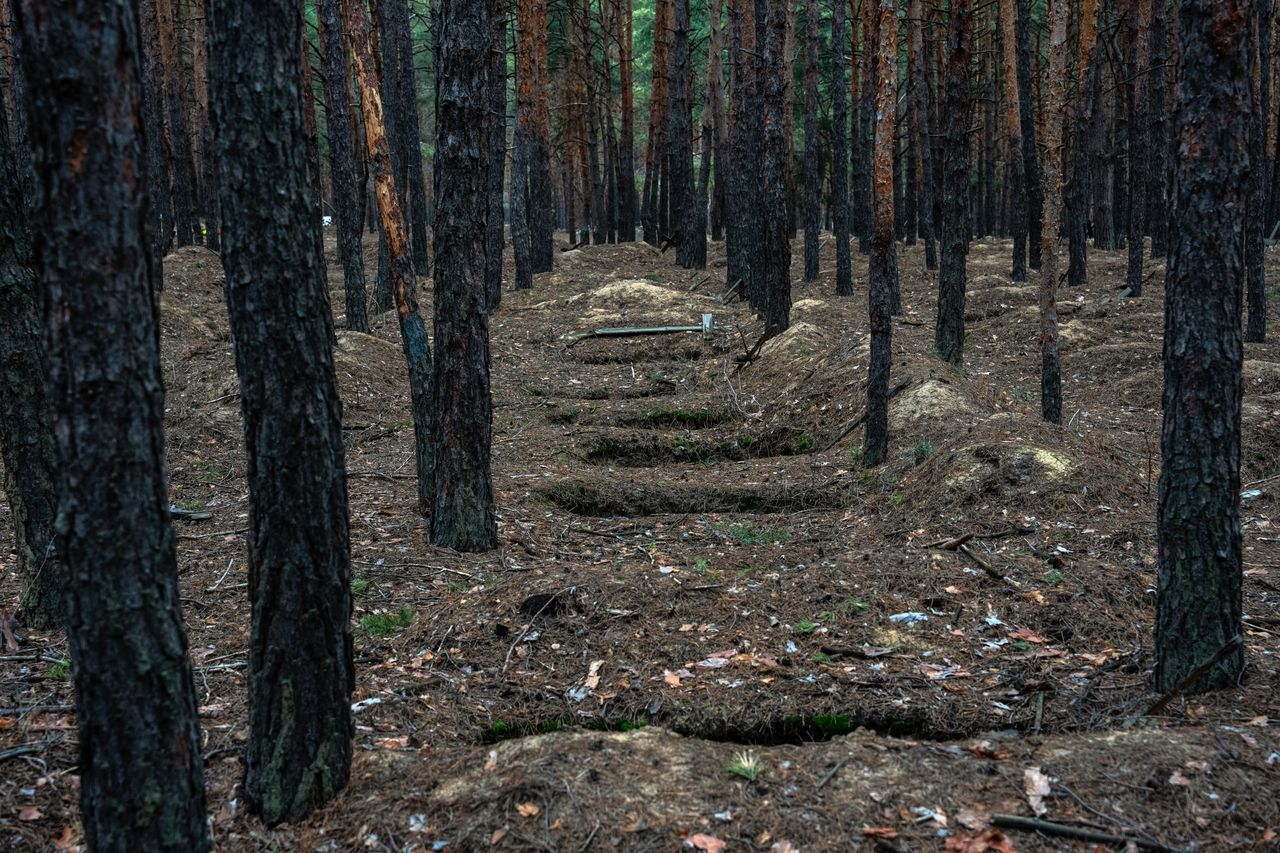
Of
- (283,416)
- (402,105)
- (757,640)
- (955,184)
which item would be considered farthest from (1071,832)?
(402,105)

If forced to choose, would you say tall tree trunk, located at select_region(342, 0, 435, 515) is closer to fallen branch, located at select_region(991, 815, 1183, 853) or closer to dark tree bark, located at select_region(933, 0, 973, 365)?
fallen branch, located at select_region(991, 815, 1183, 853)

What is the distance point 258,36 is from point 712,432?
27.0ft

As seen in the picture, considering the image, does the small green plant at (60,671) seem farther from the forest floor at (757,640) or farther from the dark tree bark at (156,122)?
the dark tree bark at (156,122)

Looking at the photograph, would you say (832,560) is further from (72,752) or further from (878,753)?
(72,752)

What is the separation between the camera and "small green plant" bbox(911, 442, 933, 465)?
8.50 metres

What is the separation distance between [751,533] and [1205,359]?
4.13 meters

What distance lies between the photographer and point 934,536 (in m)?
7.08

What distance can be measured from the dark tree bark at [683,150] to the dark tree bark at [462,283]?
1444 centimetres

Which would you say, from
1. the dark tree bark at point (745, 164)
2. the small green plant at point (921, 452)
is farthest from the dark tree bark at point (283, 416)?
the dark tree bark at point (745, 164)

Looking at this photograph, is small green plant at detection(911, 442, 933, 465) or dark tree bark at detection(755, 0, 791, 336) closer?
small green plant at detection(911, 442, 933, 465)

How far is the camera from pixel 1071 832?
10.8 ft

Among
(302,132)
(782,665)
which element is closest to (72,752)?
(302,132)

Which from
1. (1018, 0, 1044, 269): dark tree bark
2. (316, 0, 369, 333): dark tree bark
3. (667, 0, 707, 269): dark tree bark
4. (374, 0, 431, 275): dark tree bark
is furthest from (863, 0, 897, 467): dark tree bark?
(667, 0, 707, 269): dark tree bark

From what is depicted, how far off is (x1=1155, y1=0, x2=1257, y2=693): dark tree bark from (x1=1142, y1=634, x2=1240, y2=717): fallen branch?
0.09 ft
